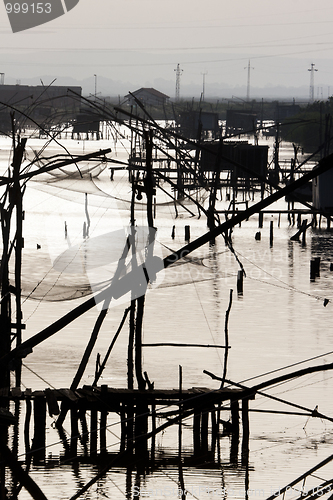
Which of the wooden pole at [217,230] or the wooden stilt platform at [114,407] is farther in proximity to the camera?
the wooden stilt platform at [114,407]

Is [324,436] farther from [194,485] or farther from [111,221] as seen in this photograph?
[111,221]

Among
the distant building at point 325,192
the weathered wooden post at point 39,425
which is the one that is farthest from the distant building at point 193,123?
the weathered wooden post at point 39,425

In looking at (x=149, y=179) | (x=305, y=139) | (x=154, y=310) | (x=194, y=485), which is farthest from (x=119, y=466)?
(x=305, y=139)

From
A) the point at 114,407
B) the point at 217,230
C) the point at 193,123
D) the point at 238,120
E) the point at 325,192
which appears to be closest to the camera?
the point at 217,230

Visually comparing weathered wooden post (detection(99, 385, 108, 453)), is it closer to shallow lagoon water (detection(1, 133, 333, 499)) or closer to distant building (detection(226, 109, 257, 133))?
shallow lagoon water (detection(1, 133, 333, 499))

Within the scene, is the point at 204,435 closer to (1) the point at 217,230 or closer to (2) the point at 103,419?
(2) the point at 103,419

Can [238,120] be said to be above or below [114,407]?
above

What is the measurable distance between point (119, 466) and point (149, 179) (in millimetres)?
2631

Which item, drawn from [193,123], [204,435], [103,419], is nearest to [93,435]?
[103,419]

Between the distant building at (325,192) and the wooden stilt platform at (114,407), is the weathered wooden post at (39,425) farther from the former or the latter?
the distant building at (325,192)

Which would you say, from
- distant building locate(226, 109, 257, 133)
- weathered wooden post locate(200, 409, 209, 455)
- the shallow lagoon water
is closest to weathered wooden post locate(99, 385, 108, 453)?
the shallow lagoon water

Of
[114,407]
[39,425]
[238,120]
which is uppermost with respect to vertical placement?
[238,120]

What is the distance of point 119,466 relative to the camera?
696 centimetres

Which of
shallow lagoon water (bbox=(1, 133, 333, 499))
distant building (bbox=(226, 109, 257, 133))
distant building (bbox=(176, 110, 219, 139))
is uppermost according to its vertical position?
distant building (bbox=(226, 109, 257, 133))
